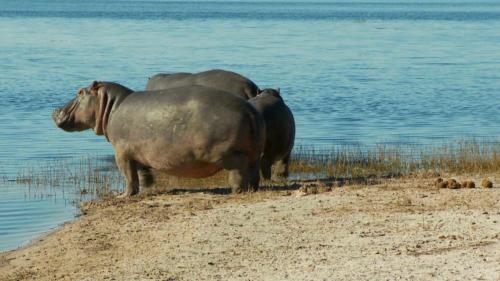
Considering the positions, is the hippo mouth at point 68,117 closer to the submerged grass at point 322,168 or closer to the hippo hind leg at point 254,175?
the submerged grass at point 322,168

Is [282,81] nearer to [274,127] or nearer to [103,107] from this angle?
[274,127]

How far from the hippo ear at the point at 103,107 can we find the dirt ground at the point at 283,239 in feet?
5.20

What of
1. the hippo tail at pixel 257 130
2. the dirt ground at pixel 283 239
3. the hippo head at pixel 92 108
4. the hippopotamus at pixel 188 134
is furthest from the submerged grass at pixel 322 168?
the dirt ground at pixel 283 239

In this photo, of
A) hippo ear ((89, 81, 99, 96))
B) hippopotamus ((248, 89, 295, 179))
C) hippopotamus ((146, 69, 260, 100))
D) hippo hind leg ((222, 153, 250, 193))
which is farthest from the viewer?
hippopotamus ((146, 69, 260, 100))

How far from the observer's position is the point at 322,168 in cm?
1886

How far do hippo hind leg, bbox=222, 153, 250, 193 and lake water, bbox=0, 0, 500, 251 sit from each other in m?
2.12

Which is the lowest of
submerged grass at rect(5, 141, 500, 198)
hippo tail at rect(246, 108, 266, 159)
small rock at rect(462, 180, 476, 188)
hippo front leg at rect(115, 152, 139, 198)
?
submerged grass at rect(5, 141, 500, 198)

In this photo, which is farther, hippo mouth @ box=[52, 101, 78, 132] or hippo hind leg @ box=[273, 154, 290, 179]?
hippo hind leg @ box=[273, 154, 290, 179]

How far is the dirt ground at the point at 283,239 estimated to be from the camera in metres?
9.99

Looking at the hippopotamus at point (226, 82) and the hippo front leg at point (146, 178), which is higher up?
the hippopotamus at point (226, 82)

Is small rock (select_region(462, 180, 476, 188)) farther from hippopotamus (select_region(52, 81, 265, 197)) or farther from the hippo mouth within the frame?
the hippo mouth

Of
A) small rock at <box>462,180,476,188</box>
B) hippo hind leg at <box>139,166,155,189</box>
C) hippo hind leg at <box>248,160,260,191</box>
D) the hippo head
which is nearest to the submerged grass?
hippo hind leg at <box>139,166,155,189</box>

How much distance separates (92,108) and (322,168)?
428 cm

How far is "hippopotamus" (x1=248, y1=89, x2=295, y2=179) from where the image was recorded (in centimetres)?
1611
